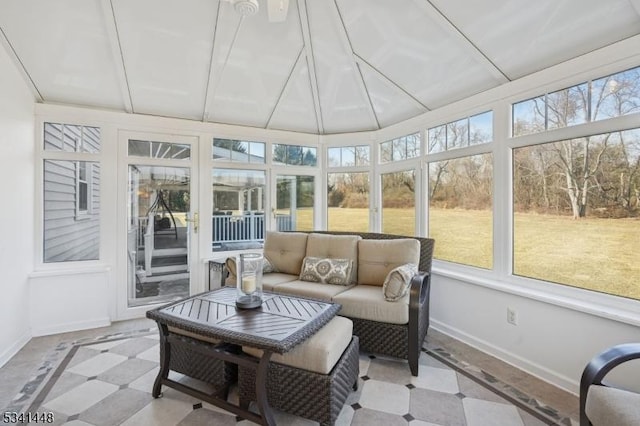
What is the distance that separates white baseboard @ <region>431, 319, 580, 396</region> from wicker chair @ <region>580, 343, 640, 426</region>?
99 cm

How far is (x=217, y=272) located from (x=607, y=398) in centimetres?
371

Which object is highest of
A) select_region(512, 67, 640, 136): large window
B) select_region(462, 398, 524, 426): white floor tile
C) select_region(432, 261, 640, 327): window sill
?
select_region(512, 67, 640, 136): large window

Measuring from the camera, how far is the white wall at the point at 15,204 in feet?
9.08

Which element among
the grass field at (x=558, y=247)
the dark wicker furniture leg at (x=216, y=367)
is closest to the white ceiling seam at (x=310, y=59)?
the grass field at (x=558, y=247)

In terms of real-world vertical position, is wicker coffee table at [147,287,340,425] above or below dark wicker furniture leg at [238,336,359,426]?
above

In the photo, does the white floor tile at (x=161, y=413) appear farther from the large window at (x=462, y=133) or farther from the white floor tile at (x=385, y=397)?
the large window at (x=462, y=133)

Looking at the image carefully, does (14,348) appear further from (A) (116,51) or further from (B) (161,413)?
(A) (116,51)

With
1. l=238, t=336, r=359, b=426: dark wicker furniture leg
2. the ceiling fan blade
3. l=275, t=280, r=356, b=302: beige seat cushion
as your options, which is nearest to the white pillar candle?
l=238, t=336, r=359, b=426: dark wicker furniture leg

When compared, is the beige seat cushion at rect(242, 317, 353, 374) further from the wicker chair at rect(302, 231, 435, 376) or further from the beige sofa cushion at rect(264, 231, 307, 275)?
the beige sofa cushion at rect(264, 231, 307, 275)

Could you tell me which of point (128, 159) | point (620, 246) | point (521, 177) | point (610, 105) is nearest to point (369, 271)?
point (521, 177)

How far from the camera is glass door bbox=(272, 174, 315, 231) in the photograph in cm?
480

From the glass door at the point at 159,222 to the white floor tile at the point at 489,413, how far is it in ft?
11.5

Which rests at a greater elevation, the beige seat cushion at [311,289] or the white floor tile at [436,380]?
the beige seat cushion at [311,289]

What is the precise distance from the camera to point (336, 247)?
142 inches
